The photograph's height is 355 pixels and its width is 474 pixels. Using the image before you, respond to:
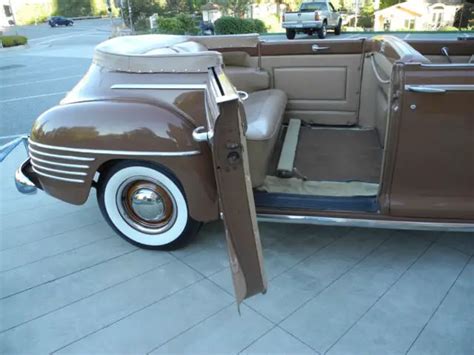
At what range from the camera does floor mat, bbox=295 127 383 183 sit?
8.75 ft

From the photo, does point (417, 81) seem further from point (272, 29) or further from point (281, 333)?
point (272, 29)

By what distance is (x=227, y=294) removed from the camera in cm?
217

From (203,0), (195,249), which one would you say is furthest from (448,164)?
(203,0)

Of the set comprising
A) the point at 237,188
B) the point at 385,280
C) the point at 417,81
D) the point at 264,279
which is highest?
the point at 417,81

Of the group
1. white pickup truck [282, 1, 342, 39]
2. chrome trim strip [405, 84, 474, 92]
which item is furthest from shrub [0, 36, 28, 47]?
chrome trim strip [405, 84, 474, 92]

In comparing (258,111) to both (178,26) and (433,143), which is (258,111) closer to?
(433,143)

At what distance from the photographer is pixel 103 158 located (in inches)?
90.6

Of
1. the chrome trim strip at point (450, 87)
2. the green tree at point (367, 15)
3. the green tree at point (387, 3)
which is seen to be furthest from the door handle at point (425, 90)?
the green tree at point (387, 3)

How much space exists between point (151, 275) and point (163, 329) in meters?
0.44

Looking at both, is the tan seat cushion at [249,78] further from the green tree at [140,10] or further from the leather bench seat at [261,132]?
the green tree at [140,10]

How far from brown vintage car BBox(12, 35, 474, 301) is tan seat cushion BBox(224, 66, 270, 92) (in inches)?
27.7

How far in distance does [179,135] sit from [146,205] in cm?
54

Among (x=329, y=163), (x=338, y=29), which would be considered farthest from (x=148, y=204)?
(x=338, y=29)

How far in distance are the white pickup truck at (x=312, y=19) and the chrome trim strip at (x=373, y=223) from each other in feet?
49.1
